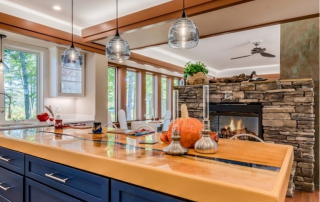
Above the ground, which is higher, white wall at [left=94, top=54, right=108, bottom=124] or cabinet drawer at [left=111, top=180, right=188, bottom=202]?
white wall at [left=94, top=54, right=108, bottom=124]

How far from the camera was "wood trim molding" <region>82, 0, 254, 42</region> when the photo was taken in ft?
8.52

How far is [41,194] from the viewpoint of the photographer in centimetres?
133

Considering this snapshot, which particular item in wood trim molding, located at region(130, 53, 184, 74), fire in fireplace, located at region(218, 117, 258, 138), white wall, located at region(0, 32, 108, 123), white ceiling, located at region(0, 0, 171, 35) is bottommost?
fire in fireplace, located at region(218, 117, 258, 138)

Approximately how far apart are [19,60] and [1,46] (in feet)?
1.39

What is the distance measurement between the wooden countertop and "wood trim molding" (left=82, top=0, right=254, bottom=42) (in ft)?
6.10

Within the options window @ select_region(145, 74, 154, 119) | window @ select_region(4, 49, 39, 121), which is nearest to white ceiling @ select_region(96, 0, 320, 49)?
window @ select_region(4, 49, 39, 121)

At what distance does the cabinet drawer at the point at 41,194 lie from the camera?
3.90 feet

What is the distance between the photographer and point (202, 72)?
13.0 ft

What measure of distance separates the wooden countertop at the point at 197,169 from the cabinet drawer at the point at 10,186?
0.35m

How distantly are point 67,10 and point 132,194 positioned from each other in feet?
10.8

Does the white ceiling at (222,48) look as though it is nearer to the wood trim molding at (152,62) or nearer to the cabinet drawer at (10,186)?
the wood trim molding at (152,62)

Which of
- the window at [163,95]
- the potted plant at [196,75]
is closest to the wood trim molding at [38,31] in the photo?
the potted plant at [196,75]

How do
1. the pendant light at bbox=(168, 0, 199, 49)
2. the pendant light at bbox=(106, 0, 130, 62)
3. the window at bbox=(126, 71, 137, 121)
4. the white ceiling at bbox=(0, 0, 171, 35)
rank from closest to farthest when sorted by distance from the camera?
the pendant light at bbox=(168, 0, 199, 49) → the pendant light at bbox=(106, 0, 130, 62) → the white ceiling at bbox=(0, 0, 171, 35) → the window at bbox=(126, 71, 137, 121)

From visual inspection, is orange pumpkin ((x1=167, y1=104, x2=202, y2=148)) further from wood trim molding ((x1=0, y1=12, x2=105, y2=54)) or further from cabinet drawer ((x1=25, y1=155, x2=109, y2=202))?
wood trim molding ((x1=0, y1=12, x2=105, y2=54))
